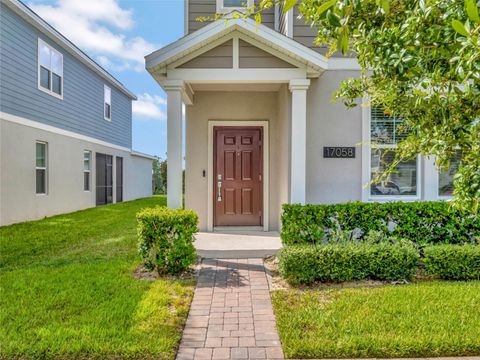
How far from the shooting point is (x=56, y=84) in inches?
456

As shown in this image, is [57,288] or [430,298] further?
[57,288]

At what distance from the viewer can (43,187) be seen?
10.8 meters

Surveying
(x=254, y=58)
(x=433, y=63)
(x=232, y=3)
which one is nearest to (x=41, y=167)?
(x=232, y=3)

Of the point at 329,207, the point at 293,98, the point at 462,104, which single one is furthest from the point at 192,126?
the point at 462,104

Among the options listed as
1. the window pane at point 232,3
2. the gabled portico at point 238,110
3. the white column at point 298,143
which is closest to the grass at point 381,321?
the white column at point 298,143

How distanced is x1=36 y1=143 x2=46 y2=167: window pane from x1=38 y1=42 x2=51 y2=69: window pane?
8.57 ft

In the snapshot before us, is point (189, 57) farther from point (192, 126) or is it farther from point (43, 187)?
point (43, 187)

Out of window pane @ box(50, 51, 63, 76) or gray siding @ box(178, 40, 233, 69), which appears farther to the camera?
window pane @ box(50, 51, 63, 76)

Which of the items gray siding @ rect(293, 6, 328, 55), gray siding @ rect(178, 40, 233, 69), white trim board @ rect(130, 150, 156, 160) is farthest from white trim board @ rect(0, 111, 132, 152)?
gray siding @ rect(293, 6, 328, 55)

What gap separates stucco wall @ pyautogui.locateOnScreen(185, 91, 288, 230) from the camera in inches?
295

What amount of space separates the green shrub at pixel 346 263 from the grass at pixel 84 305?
4.50ft

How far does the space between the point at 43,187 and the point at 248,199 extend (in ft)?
23.6

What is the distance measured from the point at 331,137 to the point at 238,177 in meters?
2.38

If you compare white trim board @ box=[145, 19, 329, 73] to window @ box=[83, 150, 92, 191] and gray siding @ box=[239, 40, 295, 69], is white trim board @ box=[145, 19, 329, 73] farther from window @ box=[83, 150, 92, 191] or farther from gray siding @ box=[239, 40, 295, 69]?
window @ box=[83, 150, 92, 191]
